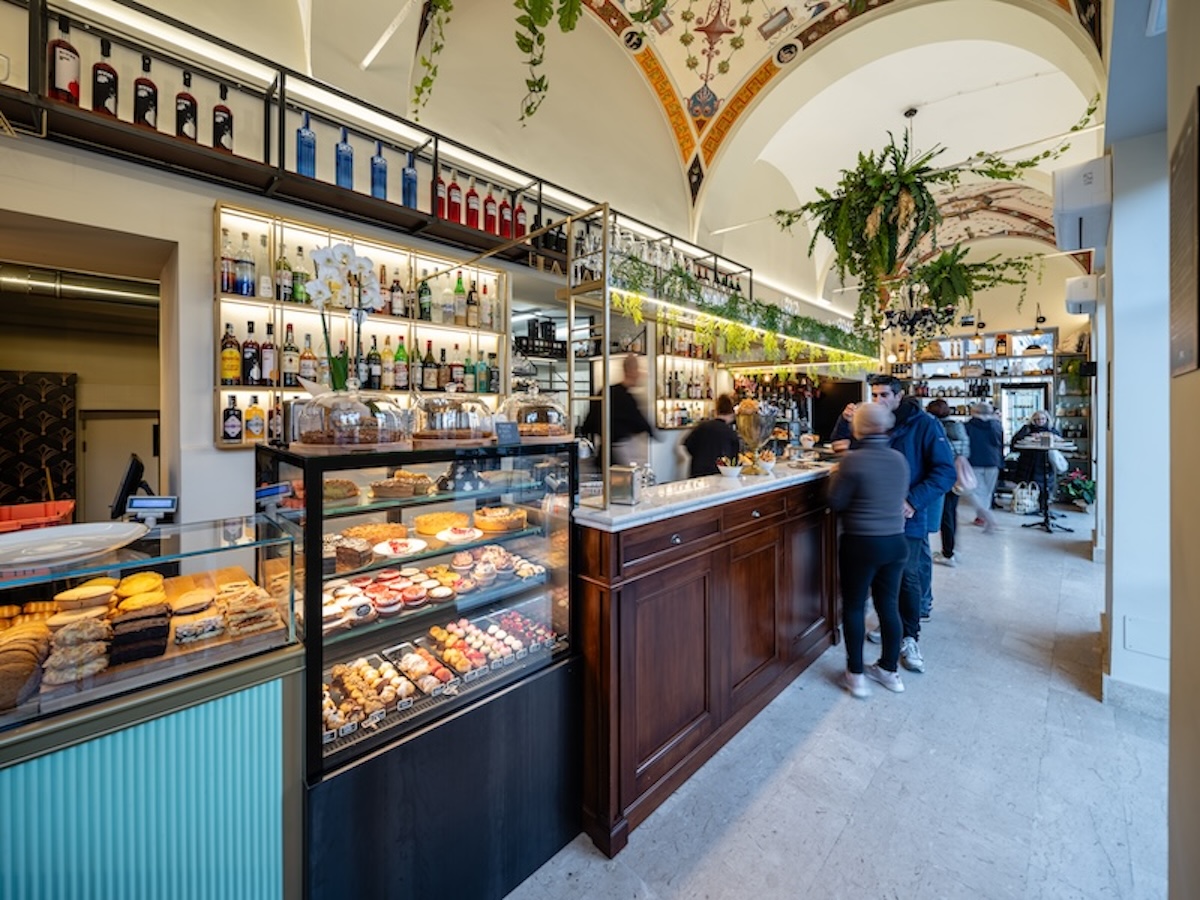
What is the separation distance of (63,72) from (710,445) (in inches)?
164

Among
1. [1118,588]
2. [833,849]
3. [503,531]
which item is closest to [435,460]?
[503,531]

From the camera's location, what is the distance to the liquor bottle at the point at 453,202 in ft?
12.3

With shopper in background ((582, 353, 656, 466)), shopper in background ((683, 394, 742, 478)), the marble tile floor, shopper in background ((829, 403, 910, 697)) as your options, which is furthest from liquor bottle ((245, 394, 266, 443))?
shopper in background ((829, 403, 910, 697))

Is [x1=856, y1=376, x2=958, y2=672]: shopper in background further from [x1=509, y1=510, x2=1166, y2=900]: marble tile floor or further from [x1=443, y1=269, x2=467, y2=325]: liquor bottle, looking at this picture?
[x1=443, y1=269, x2=467, y2=325]: liquor bottle

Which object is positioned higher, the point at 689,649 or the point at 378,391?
the point at 378,391

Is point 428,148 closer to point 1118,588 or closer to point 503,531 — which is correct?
point 503,531

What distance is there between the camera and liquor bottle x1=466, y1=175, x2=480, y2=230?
3.94 meters

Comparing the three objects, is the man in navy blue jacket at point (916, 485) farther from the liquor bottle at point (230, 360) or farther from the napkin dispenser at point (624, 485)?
the liquor bottle at point (230, 360)

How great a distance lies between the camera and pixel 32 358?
18.8ft

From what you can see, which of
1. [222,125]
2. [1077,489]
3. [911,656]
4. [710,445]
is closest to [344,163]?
[222,125]

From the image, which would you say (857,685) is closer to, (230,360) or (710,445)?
(710,445)

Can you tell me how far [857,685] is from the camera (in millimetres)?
2949

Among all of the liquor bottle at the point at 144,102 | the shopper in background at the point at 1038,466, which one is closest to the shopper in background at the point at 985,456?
the shopper in background at the point at 1038,466

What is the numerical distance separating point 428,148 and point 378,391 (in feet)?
5.88
